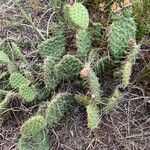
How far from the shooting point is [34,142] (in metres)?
2.03

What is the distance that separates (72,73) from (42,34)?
0.34m

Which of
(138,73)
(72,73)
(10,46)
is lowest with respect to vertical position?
(138,73)

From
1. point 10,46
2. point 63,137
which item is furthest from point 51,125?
point 10,46

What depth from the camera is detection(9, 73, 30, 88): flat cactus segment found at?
2.05 metres

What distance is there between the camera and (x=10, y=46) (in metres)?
2.25

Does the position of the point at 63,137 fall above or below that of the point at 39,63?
below

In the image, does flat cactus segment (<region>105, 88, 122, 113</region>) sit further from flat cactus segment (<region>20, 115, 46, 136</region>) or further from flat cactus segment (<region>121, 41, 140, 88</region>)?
flat cactus segment (<region>20, 115, 46, 136</region>)

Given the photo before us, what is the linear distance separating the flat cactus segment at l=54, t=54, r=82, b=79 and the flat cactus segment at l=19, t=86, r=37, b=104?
15cm

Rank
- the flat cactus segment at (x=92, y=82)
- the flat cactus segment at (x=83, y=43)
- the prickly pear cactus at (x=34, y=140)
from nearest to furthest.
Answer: the flat cactus segment at (x=92, y=82) < the prickly pear cactus at (x=34, y=140) < the flat cactus segment at (x=83, y=43)

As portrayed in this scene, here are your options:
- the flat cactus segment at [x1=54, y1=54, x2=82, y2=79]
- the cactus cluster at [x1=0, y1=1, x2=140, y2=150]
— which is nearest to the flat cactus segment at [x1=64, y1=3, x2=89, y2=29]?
the cactus cluster at [x1=0, y1=1, x2=140, y2=150]

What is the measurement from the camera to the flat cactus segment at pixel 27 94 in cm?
203

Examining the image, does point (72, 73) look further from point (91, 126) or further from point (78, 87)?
point (91, 126)

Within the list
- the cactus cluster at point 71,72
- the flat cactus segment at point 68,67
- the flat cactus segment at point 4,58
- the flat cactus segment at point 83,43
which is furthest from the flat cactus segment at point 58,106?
the flat cactus segment at point 4,58

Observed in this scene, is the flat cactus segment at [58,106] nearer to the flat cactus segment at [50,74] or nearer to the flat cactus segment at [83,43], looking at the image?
the flat cactus segment at [50,74]
